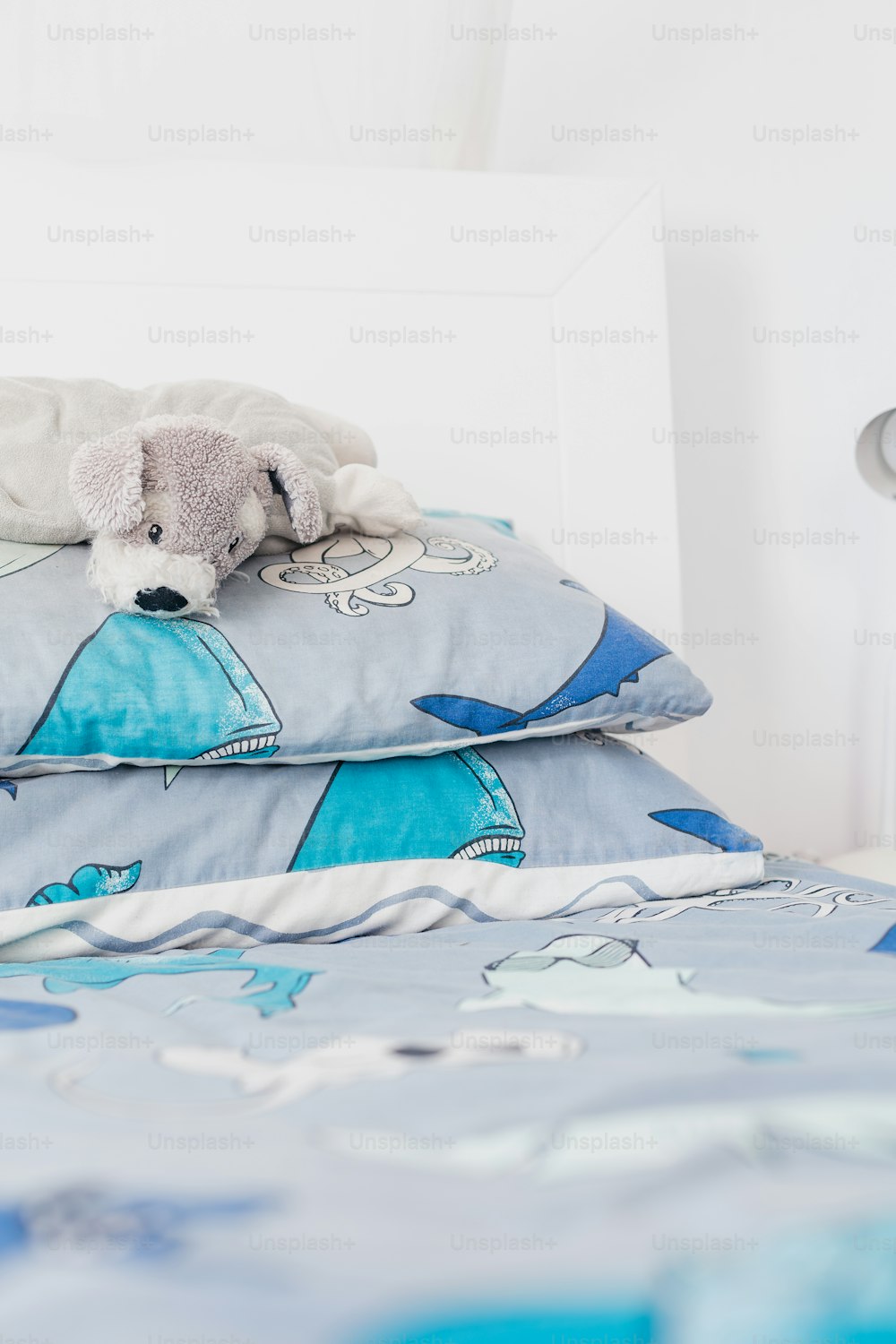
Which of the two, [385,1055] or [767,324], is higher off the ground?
[767,324]

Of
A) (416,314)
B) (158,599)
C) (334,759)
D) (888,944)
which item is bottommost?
(888,944)

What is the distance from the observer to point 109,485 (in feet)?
2.68

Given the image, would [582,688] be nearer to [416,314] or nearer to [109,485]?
[109,485]

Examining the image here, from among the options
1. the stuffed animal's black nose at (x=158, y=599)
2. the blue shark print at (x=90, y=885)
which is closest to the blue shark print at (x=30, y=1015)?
the blue shark print at (x=90, y=885)

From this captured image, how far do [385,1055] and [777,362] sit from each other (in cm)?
164

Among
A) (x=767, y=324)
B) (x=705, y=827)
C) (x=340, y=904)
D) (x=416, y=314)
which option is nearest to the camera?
(x=340, y=904)

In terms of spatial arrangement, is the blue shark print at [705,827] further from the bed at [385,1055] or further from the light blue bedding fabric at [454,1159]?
the light blue bedding fabric at [454,1159]

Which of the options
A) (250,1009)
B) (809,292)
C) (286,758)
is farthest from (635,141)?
(250,1009)

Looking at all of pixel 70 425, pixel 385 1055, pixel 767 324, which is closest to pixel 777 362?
pixel 767 324

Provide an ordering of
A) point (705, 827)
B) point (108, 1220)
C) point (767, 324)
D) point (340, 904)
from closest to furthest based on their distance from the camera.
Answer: point (108, 1220), point (340, 904), point (705, 827), point (767, 324)

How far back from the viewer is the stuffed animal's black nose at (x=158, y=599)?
80 centimetres

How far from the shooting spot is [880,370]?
1.83 m

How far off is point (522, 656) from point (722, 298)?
1.20m

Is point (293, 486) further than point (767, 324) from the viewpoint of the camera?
No
